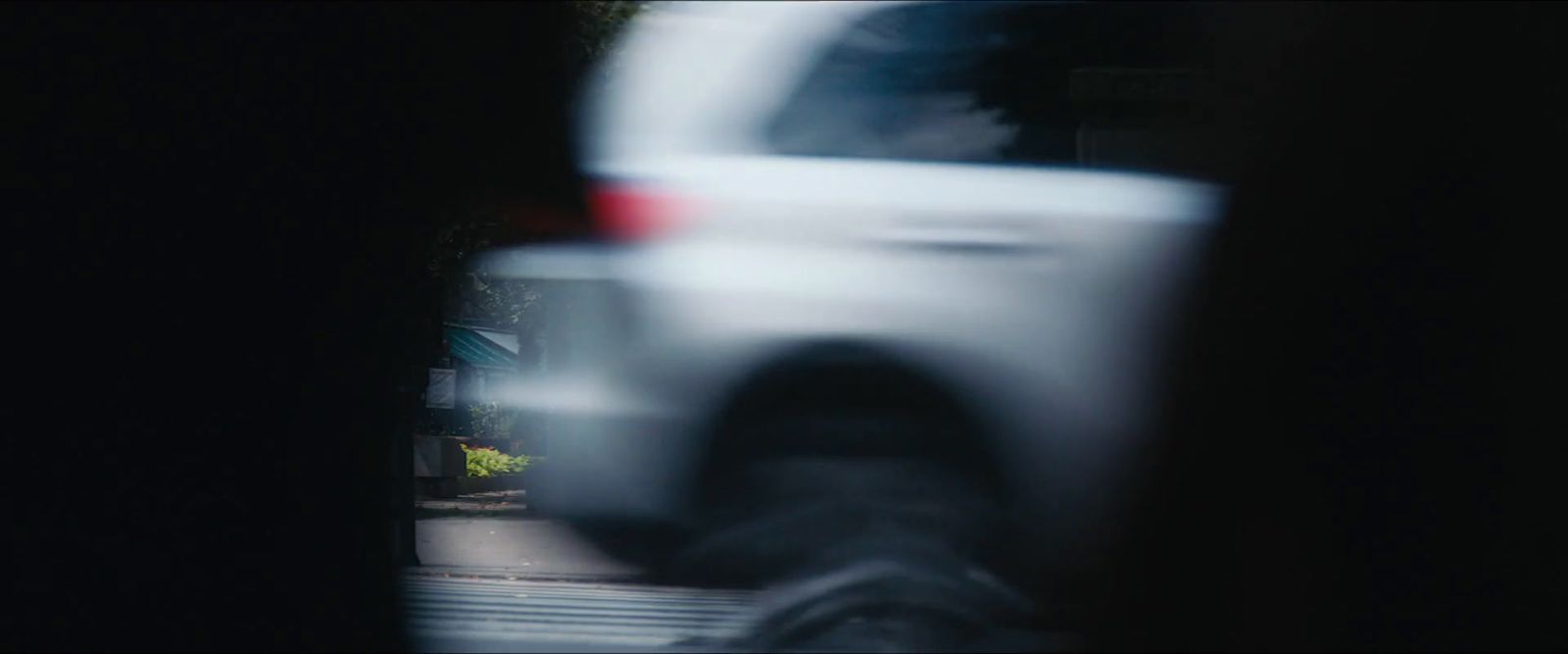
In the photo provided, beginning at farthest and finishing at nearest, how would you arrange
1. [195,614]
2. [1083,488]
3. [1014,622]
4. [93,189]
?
[93,189] < [195,614] < [1014,622] < [1083,488]

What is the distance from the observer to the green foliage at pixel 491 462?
4.21 metres

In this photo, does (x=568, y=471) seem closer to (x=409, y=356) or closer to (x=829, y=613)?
(x=829, y=613)

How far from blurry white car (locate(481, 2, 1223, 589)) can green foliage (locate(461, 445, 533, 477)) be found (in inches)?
4.9

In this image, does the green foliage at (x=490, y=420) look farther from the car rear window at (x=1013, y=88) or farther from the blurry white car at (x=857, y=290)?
the car rear window at (x=1013, y=88)

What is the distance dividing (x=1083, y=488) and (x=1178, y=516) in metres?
0.35

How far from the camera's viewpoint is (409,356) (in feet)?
18.9

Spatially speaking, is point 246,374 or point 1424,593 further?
point 246,374

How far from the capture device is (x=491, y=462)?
5.02 metres

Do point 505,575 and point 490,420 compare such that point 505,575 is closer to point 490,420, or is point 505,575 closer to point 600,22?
point 490,420

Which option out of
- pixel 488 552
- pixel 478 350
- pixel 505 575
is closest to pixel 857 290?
pixel 478 350

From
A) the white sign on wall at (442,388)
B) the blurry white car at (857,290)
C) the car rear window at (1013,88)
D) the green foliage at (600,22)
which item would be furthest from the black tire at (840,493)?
the green foliage at (600,22)

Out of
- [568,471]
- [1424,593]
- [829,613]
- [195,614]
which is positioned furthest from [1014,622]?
[195,614]

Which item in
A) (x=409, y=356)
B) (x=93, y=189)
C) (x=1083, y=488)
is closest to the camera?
(x=1083, y=488)

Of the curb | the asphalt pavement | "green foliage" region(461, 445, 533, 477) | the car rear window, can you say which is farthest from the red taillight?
the curb
